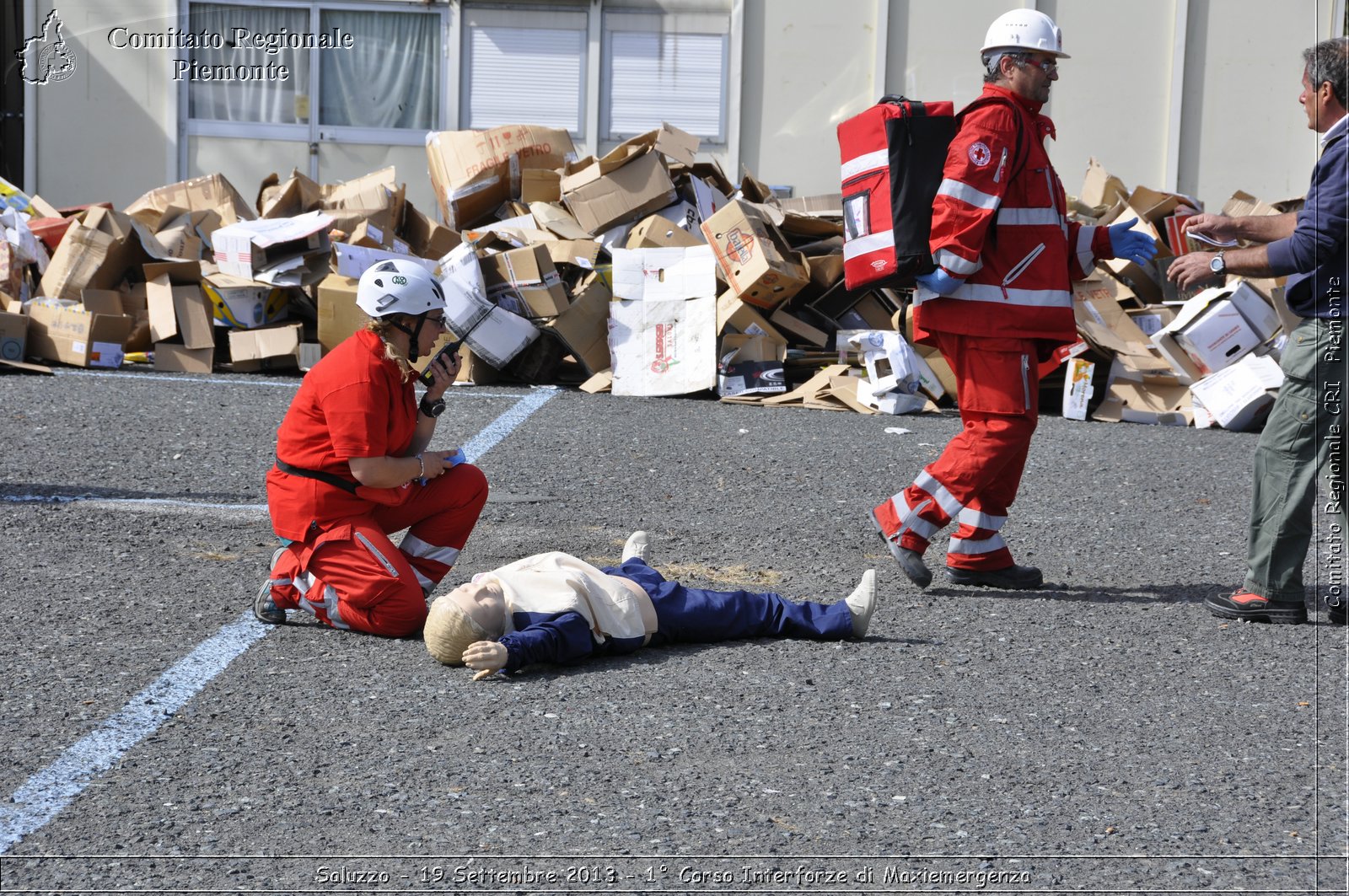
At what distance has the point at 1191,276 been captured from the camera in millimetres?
4398

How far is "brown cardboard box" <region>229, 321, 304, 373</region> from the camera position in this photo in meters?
9.88

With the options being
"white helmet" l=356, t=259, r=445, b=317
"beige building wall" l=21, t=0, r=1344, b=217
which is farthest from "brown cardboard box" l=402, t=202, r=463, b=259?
"white helmet" l=356, t=259, r=445, b=317

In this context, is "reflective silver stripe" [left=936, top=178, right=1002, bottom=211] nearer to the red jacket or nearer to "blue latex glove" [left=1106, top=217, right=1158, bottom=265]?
the red jacket

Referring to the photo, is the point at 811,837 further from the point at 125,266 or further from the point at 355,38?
the point at 355,38

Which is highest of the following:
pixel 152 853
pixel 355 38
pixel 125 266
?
pixel 355 38

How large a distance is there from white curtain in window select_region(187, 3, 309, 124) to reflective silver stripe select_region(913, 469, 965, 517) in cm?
1090

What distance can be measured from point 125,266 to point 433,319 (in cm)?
706

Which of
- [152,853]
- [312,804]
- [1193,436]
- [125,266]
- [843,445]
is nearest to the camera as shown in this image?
[152,853]

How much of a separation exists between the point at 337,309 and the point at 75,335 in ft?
6.48

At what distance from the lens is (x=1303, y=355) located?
174 inches

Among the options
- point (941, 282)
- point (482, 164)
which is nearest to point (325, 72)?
point (482, 164)

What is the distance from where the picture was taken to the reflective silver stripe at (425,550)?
178 inches

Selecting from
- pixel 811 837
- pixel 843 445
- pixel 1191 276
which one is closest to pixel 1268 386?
pixel 843 445

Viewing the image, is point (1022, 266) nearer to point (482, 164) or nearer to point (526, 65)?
point (482, 164)
